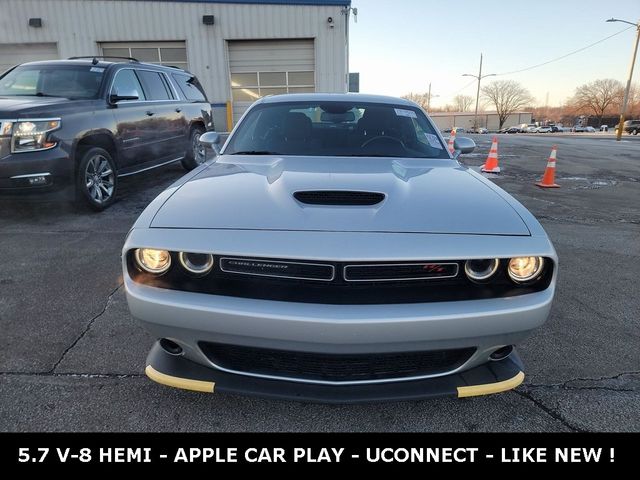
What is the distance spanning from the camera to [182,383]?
5.81 feet

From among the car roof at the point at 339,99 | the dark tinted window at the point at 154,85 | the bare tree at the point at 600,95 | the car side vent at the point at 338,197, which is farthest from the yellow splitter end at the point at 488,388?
the bare tree at the point at 600,95

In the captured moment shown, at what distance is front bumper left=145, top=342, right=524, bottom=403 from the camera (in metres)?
1.67

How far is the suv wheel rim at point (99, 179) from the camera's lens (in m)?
5.24

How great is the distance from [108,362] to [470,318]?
2057mm

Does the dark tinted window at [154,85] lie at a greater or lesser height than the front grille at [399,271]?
greater

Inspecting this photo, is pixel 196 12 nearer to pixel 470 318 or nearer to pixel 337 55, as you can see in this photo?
pixel 337 55

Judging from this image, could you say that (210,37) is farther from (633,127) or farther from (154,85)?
(633,127)

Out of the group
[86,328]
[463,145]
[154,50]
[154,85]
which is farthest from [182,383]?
[154,50]

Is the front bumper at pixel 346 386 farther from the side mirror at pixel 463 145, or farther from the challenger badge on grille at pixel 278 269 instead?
the side mirror at pixel 463 145

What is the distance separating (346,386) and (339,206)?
2.57 ft

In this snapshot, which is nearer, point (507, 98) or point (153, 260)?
point (153, 260)

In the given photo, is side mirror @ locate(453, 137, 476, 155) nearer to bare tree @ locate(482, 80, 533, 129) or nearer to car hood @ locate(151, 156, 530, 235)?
car hood @ locate(151, 156, 530, 235)

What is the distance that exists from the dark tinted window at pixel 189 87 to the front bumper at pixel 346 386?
695 cm

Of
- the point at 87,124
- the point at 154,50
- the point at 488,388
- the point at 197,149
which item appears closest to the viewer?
the point at 488,388
